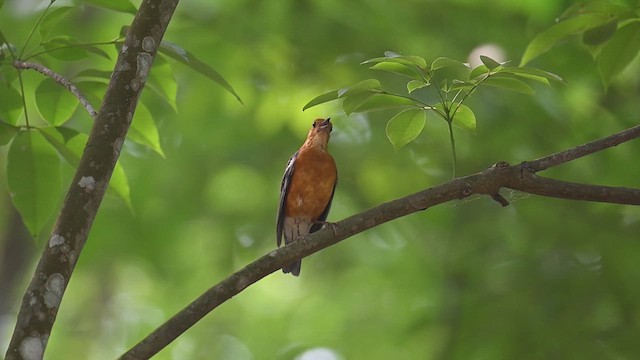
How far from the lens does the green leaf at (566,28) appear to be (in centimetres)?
308

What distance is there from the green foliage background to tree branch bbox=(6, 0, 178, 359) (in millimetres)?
2307

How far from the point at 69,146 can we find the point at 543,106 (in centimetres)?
312

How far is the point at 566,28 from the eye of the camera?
3152 mm

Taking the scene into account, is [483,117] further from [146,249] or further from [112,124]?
[112,124]

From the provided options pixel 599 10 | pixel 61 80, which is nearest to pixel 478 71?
pixel 599 10

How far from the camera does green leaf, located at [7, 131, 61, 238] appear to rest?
297 cm

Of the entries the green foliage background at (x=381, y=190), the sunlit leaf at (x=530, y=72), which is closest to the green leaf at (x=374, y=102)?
the sunlit leaf at (x=530, y=72)

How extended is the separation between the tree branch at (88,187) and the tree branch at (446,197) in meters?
0.35

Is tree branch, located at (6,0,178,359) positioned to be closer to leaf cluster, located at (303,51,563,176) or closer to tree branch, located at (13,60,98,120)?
tree branch, located at (13,60,98,120)

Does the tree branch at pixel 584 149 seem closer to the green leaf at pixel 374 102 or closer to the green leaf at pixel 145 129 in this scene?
the green leaf at pixel 374 102

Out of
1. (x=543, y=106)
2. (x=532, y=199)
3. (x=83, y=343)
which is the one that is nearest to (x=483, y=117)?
(x=543, y=106)

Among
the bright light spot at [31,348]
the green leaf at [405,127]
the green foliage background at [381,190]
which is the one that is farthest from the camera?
the green foliage background at [381,190]

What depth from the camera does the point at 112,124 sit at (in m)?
2.38

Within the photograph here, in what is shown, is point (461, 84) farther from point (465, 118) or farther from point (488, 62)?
point (465, 118)
